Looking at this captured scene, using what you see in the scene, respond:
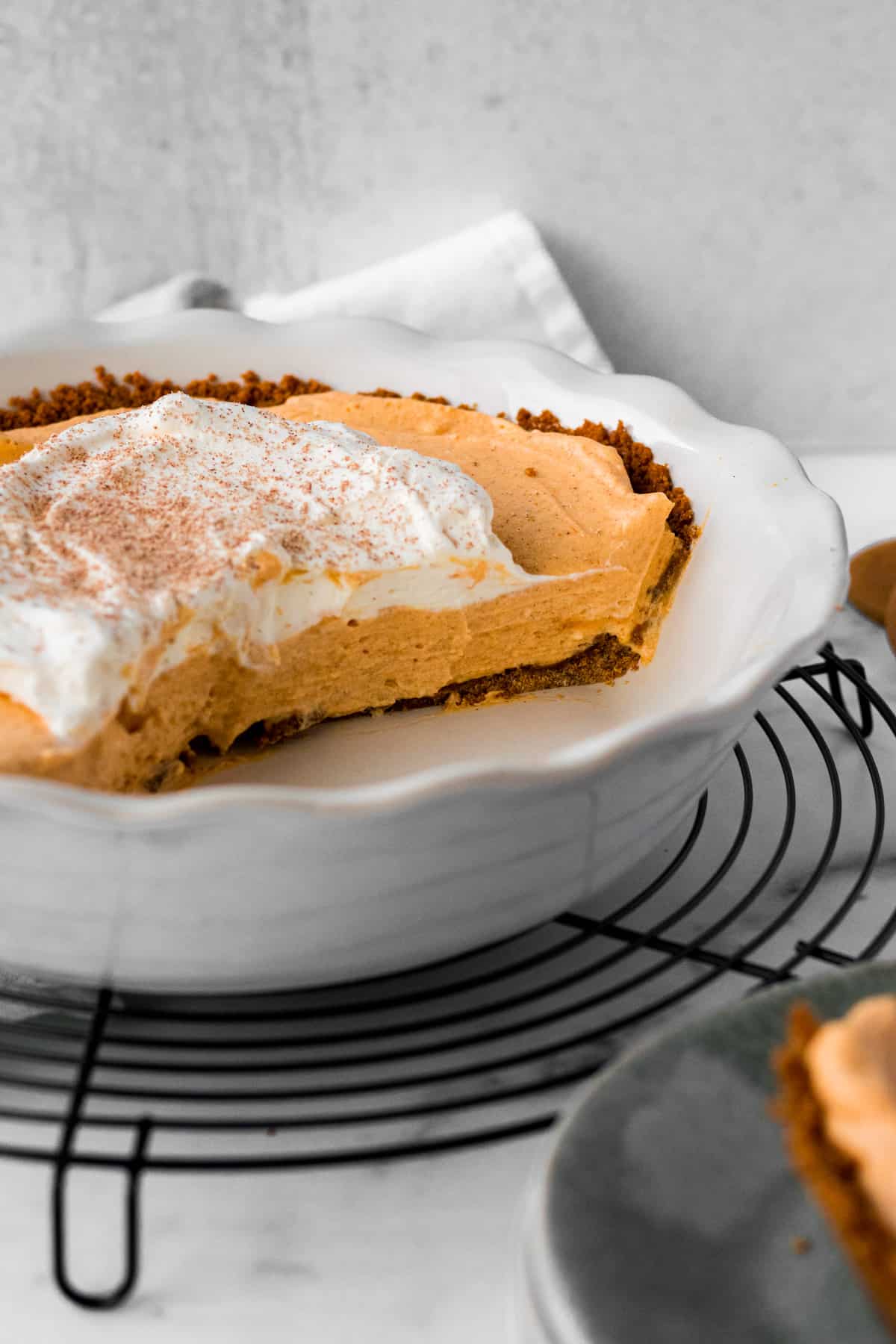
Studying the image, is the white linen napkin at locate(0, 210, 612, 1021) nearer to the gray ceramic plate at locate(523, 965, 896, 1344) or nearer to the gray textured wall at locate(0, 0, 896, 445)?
the gray textured wall at locate(0, 0, 896, 445)

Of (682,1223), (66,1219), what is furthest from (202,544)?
(682,1223)

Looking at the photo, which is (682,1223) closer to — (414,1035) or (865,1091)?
(865,1091)

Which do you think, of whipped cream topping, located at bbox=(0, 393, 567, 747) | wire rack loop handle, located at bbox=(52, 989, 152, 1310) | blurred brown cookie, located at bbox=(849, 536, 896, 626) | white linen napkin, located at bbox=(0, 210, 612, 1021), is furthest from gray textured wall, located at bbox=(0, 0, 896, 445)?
wire rack loop handle, located at bbox=(52, 989, 152, 1310)

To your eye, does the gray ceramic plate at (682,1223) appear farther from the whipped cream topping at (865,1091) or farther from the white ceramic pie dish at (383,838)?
the white ceramic pie dish at (383,838)

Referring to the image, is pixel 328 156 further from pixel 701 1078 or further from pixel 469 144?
pixel 701 1078

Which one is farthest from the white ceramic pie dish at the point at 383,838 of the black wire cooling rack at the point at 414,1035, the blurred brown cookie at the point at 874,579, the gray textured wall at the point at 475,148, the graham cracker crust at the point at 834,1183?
the gray textured wall at the point at 475,148

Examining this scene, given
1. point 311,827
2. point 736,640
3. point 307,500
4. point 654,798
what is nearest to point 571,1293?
point 311,827

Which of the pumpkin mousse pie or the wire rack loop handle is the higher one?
the pumpkin mousse pie

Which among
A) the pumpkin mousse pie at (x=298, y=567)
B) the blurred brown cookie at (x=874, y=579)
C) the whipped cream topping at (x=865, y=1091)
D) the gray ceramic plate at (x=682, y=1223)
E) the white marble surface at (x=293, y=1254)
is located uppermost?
the whipped cream topping at (x=865, y=1091)
